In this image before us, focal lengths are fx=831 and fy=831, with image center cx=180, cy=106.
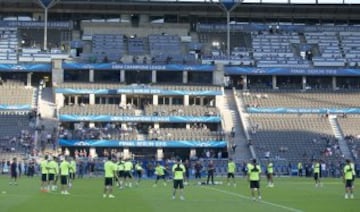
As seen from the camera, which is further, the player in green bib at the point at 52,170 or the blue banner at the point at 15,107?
the blue banner at the point at 15,107

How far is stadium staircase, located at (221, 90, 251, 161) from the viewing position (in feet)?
264

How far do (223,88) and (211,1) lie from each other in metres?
13.3

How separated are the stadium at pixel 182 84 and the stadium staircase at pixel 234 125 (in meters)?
0.18

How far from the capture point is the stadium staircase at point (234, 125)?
264 ft

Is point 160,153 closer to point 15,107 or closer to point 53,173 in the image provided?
point 15,107

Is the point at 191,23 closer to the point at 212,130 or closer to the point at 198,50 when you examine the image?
the point at 198,50

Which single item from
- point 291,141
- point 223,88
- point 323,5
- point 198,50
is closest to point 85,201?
point 291,141

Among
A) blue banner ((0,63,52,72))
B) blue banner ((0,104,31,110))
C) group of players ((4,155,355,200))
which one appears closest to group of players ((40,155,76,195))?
group of players ((4,155,355,200))

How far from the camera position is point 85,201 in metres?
35.1

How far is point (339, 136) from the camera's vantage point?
84.8 m

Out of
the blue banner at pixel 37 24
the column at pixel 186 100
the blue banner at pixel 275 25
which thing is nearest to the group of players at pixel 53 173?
the column at pixel 186 100

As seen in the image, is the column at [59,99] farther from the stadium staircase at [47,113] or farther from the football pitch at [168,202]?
the football pitch at [168,202]

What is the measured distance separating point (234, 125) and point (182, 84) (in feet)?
29.5

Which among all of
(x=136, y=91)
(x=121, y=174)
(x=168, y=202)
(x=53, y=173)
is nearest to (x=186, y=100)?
(x=136, y=91)
